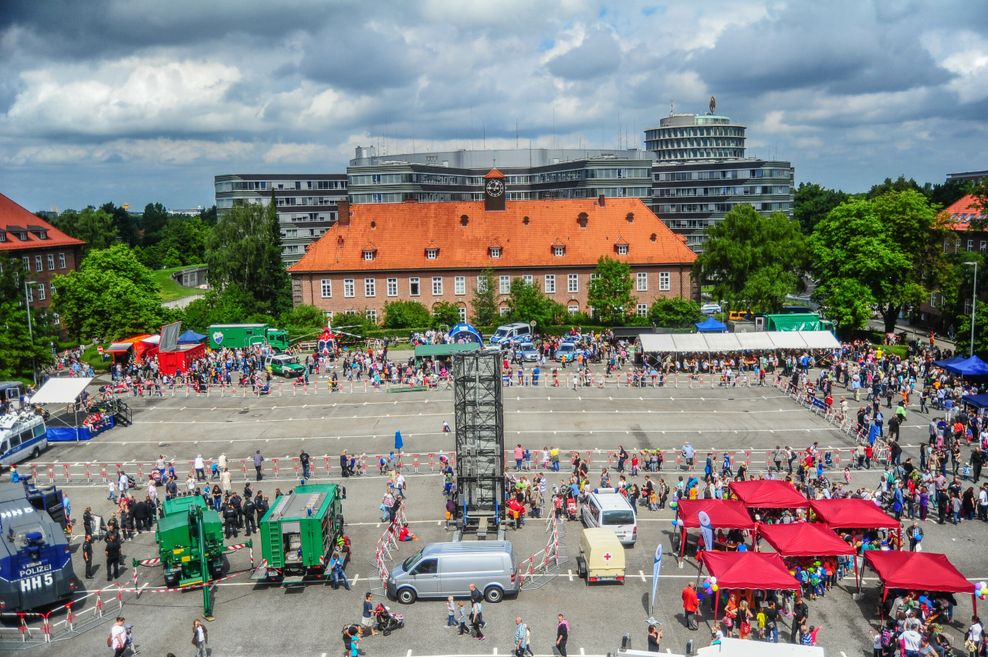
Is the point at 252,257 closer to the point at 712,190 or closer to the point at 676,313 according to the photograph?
the point at 676,313

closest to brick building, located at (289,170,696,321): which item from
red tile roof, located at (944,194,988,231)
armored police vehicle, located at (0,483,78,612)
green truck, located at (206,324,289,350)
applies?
green truck, located at (206,324,289,350)

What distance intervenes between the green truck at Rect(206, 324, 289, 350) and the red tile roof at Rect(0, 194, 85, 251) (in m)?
25.9

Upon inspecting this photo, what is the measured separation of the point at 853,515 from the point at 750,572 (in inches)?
252

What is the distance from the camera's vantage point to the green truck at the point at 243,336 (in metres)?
65.5

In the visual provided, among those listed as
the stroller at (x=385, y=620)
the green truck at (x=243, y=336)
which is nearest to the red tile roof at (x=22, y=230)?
the green truck at (x=243, y=336)

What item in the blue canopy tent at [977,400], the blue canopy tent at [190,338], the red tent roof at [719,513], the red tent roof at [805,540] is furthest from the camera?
the blue canopy tent at [190,338]

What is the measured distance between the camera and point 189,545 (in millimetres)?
25906

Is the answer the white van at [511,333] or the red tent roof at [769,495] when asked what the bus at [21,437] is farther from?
the red tent roof at [769,495]

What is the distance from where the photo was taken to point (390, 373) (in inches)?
2197

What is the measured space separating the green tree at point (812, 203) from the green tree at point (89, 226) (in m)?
107

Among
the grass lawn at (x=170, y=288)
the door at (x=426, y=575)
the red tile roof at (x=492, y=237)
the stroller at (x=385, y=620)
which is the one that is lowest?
the stroller at (x=385, y=620)

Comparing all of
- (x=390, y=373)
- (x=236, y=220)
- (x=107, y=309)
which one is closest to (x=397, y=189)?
(x=236, y=220)

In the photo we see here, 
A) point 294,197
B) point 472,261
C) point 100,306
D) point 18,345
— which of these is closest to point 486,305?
point 472,261

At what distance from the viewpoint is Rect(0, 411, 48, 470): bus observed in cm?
4003
